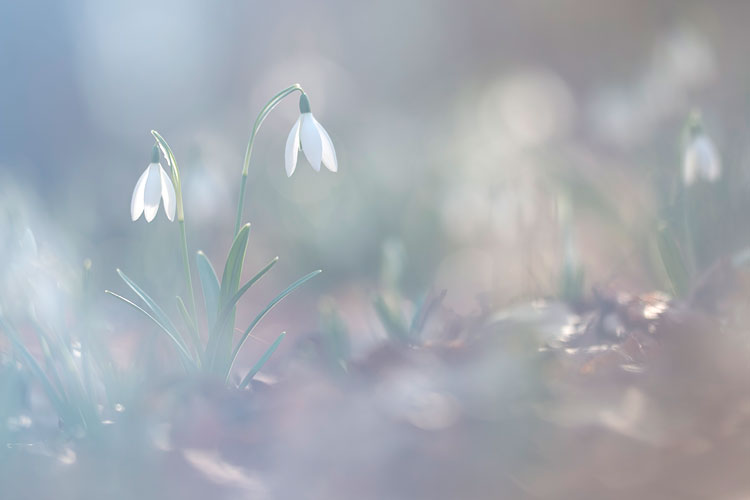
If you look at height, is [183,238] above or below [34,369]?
above

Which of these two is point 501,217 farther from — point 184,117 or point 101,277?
point 184,117

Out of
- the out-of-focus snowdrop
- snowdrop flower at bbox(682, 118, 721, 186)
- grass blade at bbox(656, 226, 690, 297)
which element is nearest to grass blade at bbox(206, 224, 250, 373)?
grass blade at bbox(656, 226, 690, 297)

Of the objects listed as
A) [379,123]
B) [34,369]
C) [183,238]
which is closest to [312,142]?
[183,238]

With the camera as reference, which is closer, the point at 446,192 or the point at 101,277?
the point at 101,277

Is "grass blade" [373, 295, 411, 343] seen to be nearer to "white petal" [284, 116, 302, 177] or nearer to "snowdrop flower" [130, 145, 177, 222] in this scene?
"white petal" [284, 116, 302, 177]

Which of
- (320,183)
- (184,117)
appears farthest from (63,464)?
(184,117)

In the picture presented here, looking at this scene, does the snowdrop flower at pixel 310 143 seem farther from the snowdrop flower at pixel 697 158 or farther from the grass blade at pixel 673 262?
the snowdrop flower at pixel 697 158

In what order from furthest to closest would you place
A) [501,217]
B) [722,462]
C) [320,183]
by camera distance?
1. [320,183]
2. [501,217]
3. [722,462]

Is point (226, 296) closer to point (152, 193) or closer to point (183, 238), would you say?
point (183, 238)
